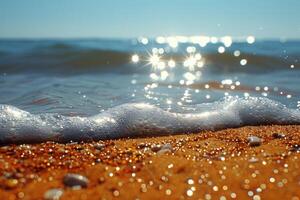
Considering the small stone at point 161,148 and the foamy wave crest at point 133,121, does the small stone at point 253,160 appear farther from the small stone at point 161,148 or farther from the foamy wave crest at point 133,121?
the foamy wave crest at point 133,121

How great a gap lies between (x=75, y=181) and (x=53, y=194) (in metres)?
0.14

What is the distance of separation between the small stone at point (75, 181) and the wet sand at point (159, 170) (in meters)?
0.02

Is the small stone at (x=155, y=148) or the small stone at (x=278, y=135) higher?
the small stone at (x=278, y=135)

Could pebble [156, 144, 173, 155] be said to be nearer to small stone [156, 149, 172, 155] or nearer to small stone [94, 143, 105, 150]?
small stone [156, 149, 172, 155]

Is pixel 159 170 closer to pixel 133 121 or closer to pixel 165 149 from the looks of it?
pixel 165 149

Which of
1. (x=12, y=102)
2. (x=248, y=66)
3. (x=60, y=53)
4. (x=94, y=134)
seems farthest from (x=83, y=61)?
(x=94, y=134)

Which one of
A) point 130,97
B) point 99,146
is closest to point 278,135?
point 99,146

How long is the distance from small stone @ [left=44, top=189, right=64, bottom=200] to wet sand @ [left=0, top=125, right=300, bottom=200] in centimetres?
2

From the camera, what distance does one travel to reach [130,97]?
5148mm

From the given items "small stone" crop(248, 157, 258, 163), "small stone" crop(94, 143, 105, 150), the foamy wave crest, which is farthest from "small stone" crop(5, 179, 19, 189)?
"small stone" crop(248, 157, 258, 163)

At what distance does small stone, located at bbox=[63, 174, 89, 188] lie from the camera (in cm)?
204

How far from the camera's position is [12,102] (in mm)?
4781

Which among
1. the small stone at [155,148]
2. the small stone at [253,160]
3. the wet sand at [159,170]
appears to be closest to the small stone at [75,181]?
the wet sand at [159,170]

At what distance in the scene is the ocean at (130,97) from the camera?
336 cm
